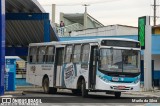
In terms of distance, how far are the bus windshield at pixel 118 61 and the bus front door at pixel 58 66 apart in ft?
14.4

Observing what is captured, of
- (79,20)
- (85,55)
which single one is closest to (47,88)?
(85,55)

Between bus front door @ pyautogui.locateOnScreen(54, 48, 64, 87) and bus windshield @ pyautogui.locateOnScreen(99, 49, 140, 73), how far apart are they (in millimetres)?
4395

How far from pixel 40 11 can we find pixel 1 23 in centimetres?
1412

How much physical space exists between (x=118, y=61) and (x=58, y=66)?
5060 mm

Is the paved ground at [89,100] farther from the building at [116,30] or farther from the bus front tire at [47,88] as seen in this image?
the building at [116,30]

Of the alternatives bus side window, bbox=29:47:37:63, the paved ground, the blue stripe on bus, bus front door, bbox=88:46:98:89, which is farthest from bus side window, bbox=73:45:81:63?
bus side window, bbox=29:47:37:63

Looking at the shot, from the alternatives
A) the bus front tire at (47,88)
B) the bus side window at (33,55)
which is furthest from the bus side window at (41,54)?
the bus front tire at (47,88)

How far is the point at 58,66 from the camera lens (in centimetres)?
2753

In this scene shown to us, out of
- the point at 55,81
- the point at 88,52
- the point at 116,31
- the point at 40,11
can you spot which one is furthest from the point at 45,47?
the point at 116,31

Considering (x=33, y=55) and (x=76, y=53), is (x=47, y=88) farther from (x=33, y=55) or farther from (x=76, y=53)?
(x=76, y=53)

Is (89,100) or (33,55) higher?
(33,55)

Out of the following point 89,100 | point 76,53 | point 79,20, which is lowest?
point 89,100

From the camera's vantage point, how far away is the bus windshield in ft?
76.4

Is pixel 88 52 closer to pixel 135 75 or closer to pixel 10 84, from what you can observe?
pixel 135 75
